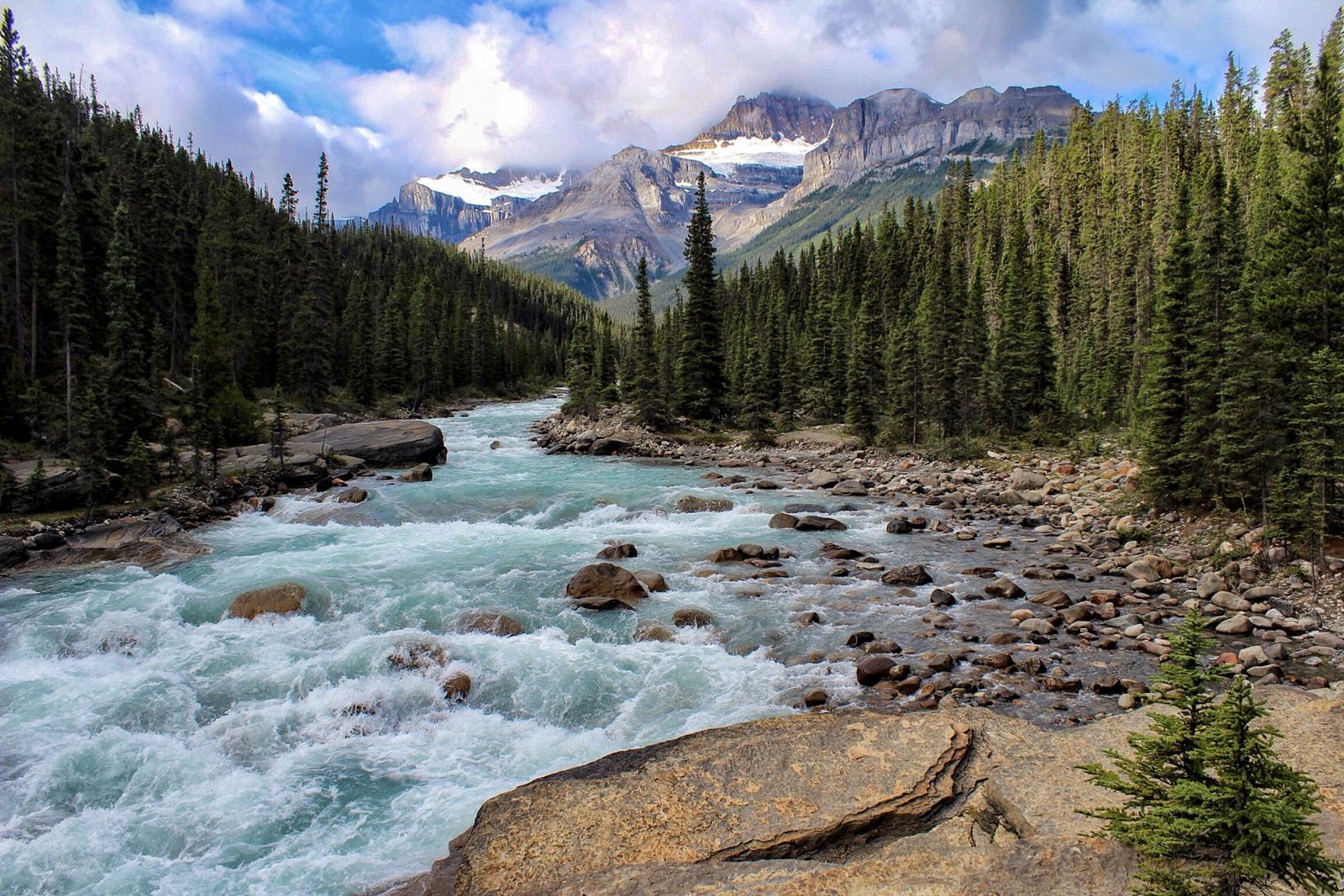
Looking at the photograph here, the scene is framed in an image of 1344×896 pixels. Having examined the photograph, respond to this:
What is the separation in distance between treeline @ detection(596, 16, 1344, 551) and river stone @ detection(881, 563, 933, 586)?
8.50 m

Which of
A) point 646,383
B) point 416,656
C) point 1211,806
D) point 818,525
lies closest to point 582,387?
point 646,383

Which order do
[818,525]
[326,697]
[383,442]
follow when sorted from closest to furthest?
[326,697] → [818,525] → [383,442]

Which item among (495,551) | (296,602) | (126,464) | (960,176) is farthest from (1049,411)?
(960,176)

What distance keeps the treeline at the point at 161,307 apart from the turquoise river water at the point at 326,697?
1290 centimetres

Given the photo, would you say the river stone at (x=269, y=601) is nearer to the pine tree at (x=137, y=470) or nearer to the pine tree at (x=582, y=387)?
the pine tree at (x=137, y=470)

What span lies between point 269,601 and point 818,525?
57.5 feet

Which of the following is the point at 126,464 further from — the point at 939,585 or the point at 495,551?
the point at 939,585

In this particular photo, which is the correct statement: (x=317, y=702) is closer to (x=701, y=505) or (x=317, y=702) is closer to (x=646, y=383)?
(x=701, y=505)

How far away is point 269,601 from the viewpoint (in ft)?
54.7

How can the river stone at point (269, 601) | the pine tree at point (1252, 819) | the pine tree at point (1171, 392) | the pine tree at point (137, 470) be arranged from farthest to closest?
the pine tree at point (137, 470)
the pine tree at point (1171, 392)
the river stone at point (269, 601)
the pine tree at point (1252, 819)

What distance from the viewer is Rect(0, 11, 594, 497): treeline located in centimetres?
3188

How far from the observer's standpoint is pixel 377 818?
9.52 m

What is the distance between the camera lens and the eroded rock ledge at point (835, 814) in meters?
5.24

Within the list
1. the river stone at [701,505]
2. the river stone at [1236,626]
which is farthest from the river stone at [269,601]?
the river stone at [1236,626]
